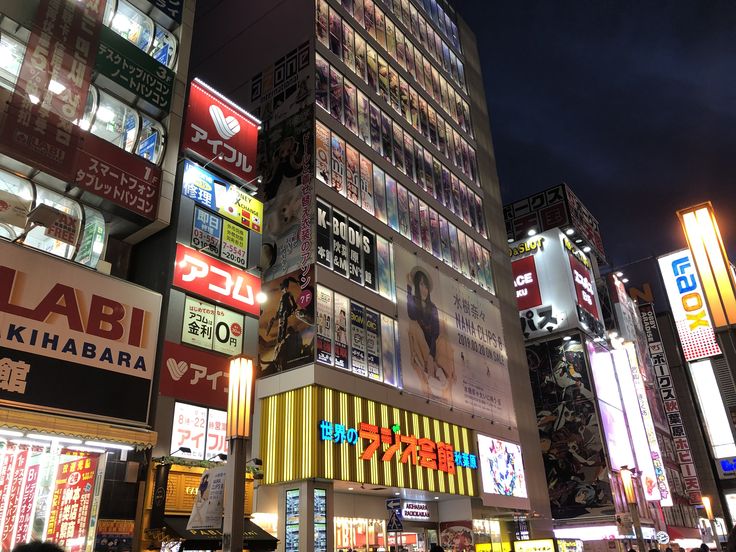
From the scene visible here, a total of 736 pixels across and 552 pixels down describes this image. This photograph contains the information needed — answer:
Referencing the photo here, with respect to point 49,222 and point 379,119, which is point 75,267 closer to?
point 49,222

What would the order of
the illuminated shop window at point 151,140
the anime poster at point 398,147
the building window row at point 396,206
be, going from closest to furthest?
the illuminated shop window at point 151,140
the building window row at point 396,206
the anime poster at point 398,147

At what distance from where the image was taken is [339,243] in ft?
69.9

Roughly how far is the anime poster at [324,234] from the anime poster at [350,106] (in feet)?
16.0

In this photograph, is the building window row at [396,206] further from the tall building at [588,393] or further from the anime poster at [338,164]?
the tall building at [588,393]

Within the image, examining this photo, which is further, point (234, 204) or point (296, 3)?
point (296, 3)

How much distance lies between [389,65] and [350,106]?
5682mm

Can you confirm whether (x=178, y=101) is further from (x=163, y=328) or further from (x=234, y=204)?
(x=163, y=328)

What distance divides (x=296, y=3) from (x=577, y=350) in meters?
26.3

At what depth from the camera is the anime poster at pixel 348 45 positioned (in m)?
25.6

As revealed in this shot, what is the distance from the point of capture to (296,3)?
25.0m

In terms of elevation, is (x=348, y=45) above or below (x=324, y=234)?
above

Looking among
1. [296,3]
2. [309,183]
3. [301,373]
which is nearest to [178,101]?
[309,183]

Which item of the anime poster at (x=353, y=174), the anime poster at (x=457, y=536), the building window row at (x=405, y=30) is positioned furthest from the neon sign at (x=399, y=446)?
the building window row at (x=405, y=30)

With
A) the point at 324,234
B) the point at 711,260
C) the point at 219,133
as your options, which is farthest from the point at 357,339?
the point at 711,260
